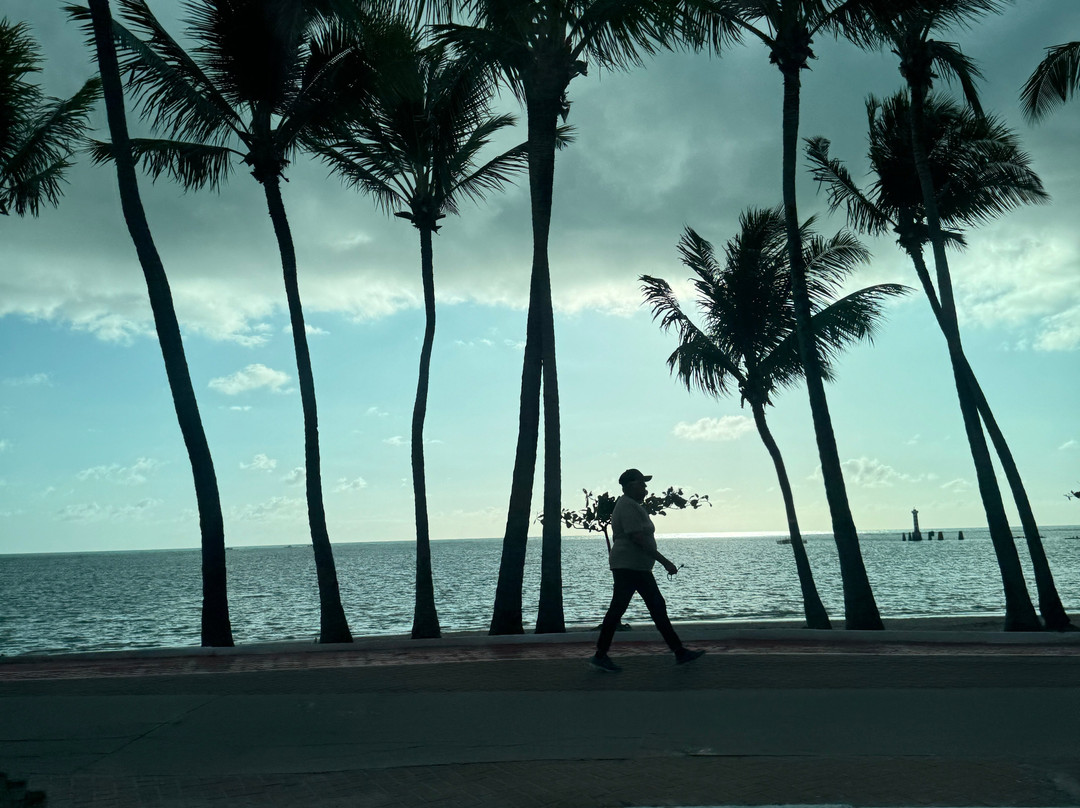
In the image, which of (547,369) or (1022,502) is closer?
(547,369)

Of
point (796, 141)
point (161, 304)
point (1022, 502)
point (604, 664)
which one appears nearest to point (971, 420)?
point (1022, 502)

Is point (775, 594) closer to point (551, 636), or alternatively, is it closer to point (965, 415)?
point (965, 415)

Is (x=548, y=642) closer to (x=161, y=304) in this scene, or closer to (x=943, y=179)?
(x=161, y=304)

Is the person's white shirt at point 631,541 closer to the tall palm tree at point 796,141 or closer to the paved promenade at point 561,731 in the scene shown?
the paved promenade at point 561,731

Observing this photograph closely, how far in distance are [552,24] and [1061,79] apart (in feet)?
25.8

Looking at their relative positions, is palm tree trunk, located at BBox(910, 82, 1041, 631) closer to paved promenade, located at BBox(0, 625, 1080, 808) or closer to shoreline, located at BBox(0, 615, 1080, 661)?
shoreline, located at BBox(0, 615, 1080, 661)

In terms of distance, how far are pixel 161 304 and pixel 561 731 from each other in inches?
405

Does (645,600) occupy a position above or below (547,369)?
below

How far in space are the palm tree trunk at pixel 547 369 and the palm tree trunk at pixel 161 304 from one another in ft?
15.7

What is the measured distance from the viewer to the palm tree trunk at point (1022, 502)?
16.4m

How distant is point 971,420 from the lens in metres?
16.8

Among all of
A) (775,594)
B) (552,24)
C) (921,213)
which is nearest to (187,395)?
(552,24)

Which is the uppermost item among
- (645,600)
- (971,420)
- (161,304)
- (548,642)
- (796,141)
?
(796,141)

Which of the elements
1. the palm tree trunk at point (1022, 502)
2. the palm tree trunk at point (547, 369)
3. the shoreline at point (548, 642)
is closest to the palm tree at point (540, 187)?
the palm tree trunk at point (547, 369)
